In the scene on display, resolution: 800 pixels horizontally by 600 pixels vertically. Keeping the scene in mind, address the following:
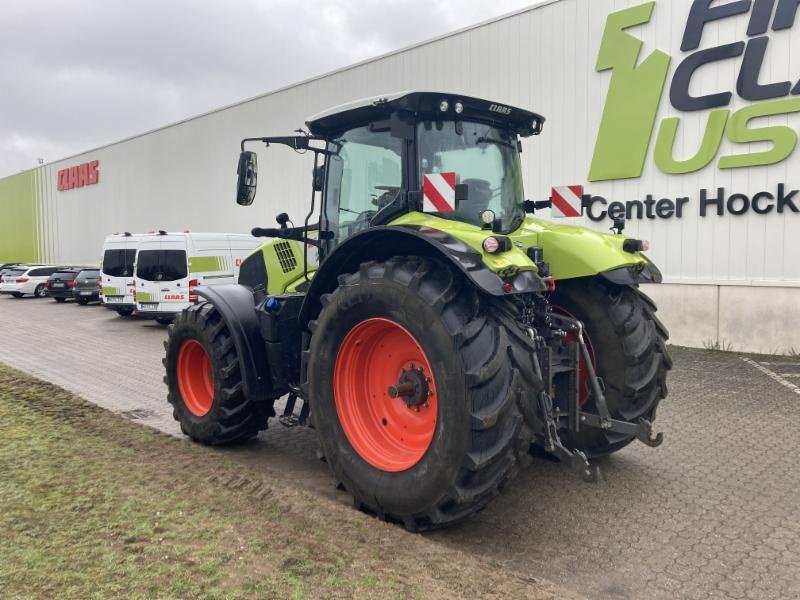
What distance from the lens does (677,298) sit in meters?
11.4

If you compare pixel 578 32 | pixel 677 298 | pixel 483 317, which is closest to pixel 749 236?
pixel 677 298

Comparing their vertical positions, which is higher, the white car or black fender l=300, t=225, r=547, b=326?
black fender l=300, t=225, r=547, b=326

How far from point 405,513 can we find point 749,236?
9.05 metres

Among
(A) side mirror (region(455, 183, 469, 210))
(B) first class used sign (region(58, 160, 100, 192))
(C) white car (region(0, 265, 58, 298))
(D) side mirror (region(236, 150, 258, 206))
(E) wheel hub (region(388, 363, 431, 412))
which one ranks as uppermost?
(B) first class used sign (region(58, 160, 100, 192))

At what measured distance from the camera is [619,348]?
4.59 m

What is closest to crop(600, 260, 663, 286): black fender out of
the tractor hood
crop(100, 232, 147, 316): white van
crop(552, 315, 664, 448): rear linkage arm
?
the tractor hood

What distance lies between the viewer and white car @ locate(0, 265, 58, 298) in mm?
26297

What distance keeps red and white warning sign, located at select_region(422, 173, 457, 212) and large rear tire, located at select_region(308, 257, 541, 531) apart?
1.25 ft

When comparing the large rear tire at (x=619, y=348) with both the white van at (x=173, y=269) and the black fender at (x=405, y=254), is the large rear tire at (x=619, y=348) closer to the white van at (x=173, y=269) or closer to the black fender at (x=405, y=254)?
the black fender at (x=405, y=254)

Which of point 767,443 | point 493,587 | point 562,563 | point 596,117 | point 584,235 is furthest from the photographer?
point 596,117

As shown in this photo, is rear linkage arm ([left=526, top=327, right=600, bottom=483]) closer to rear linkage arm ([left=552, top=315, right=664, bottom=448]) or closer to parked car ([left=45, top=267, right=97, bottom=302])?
rear linkage arm ([left=552, top=315, right=664, bottom=448])

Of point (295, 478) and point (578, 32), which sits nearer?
point (295, 478)

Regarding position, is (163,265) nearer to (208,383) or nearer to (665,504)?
(208,383)

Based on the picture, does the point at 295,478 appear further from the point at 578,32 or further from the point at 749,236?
the point at 578,32
